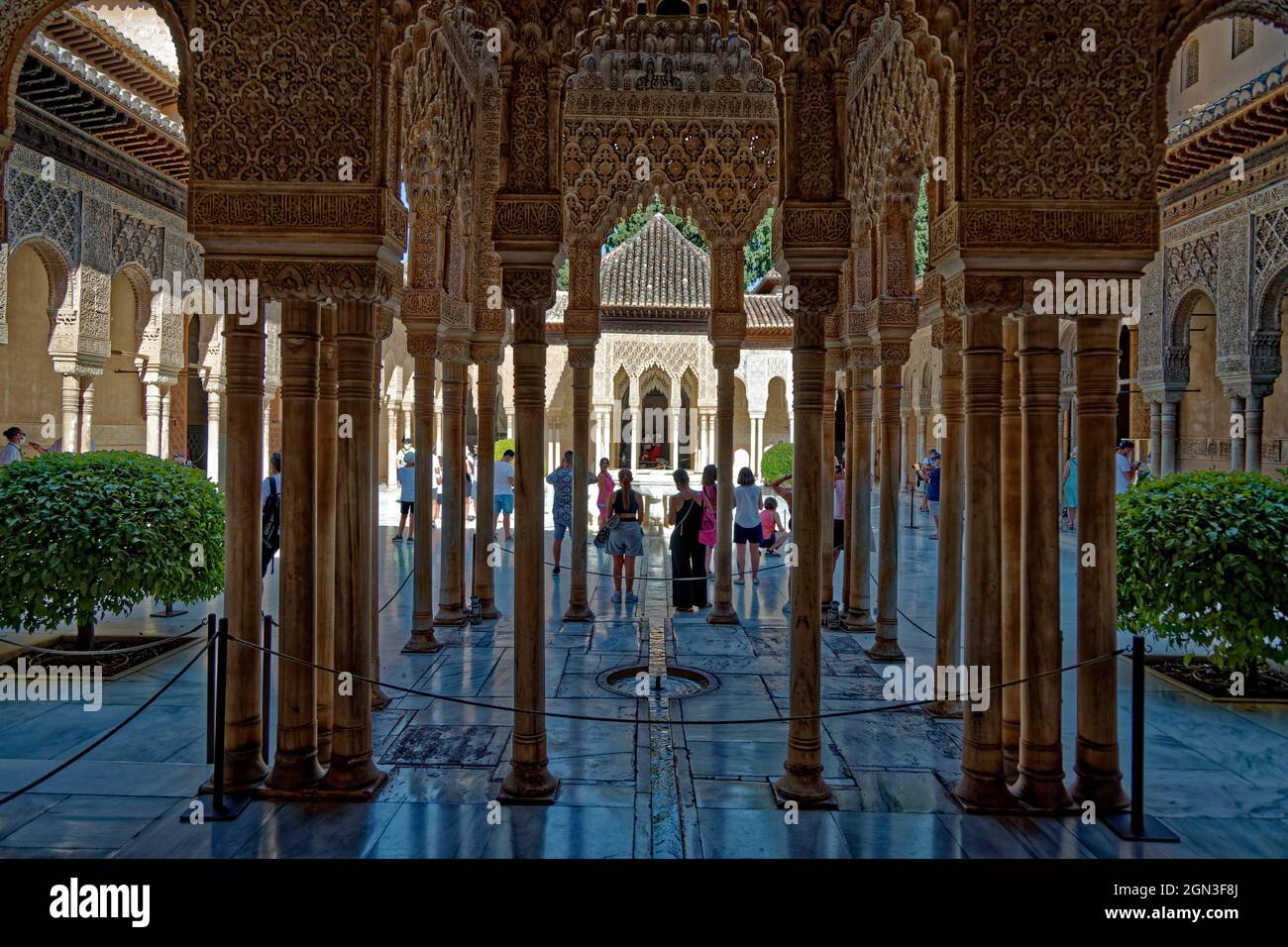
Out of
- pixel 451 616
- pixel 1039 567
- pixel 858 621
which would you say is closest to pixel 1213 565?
pixel 1039 567

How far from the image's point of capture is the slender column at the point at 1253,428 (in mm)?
12100

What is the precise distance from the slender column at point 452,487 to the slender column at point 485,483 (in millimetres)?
162

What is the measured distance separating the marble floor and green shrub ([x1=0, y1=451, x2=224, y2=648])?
615 millimetres

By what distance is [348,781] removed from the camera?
392cm

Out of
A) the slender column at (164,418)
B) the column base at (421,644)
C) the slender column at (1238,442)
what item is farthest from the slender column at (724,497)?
the slender column at (164,418)

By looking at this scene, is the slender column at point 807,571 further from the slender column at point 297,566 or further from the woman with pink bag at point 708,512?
the woman with pink bag at point 708,512

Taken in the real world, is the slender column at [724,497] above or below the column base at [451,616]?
above

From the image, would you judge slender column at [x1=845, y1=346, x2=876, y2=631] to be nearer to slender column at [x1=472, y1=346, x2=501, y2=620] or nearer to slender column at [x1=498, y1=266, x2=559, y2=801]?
slender column at [x1=472, y1=346, x2=501, y2=620]

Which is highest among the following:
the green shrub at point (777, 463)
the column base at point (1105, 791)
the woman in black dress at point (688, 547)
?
the green shrub at point (777, 463)

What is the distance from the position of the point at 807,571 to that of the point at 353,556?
84.0 inches

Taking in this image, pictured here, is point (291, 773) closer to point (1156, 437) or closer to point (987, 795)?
point (987, 795)

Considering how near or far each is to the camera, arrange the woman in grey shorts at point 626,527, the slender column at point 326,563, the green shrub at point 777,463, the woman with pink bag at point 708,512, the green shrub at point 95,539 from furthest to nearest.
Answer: the green shrub at point 777,463 < the woman with pink bag at point 708,512 < the woman in grey shorts at point 626,527 < the green shrub at point 95,539 < the slender column at point 326,563

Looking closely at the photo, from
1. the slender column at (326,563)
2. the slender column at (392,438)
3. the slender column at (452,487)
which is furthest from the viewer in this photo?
the slender column at (392,438)
